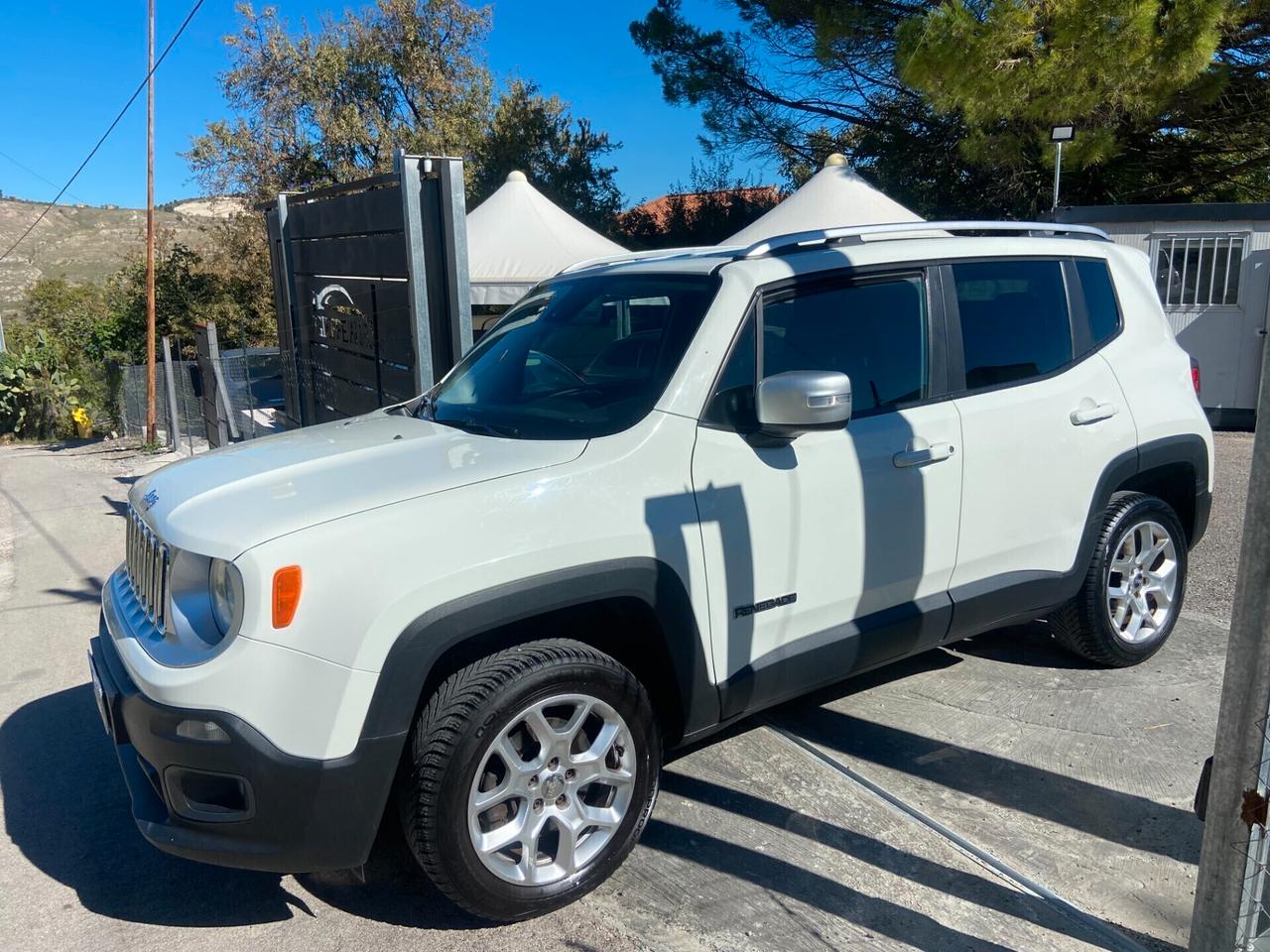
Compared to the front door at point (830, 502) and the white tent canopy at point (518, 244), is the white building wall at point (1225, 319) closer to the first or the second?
the white tent canopy at point (518, 244)

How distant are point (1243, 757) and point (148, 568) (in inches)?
120

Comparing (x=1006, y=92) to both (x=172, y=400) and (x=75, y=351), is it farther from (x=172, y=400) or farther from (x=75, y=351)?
(x=75, y=351)

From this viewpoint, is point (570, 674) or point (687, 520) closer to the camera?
point (570, 674)

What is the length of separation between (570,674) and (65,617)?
469 cm

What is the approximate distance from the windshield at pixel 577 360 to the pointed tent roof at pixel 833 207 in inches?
322

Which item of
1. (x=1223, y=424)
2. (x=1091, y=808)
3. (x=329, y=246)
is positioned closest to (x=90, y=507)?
(x=329, y=246)

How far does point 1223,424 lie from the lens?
11.6 meters

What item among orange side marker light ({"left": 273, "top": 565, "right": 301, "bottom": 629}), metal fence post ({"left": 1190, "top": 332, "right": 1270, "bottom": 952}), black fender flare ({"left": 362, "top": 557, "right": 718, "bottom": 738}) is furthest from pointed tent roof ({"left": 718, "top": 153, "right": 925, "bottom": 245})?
→ orange side marker light ({"left": 273, "top": 565, "right": 301, "bottom": 629})

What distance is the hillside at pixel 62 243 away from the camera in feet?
240

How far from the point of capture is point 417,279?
6.50 m

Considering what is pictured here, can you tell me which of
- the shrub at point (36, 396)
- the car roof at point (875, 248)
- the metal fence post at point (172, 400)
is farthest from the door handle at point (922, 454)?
the shrub at point (36, 396)

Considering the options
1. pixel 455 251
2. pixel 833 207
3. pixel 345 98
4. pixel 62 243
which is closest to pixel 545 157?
pixel 345 98

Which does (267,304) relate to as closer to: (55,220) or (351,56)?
(351,56)

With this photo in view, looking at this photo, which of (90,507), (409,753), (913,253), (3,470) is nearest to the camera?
(409,753)
